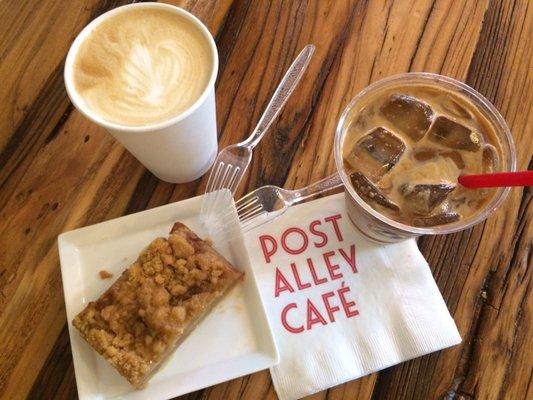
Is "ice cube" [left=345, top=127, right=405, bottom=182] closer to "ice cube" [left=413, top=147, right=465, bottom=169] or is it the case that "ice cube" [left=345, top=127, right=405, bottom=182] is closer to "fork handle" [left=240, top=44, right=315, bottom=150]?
"ice cube" [left=413, top=147, right=465, bottom=169]

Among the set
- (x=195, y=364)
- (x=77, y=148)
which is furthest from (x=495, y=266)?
(x=77, y=148)

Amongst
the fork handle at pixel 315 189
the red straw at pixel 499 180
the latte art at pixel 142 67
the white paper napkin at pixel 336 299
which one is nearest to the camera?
the red straw at pixel 499 180

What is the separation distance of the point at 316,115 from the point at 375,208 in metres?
0.38

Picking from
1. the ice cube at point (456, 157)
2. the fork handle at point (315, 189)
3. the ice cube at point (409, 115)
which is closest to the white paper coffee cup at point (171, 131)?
the fork handle at point (315, 189)

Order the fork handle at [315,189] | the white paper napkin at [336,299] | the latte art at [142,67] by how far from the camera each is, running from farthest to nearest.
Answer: the fork handle at [315,189] → the white paper napkin at [336,299] → the latte art at [142,67]

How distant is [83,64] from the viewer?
0.86 metres

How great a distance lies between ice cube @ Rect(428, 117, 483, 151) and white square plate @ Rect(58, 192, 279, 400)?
1.52 ft

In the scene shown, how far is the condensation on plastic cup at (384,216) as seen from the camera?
85cm

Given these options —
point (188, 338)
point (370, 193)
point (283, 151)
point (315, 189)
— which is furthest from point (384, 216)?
point (188, 338)

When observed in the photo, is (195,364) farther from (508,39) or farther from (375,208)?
(508,39)

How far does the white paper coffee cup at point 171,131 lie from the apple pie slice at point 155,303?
152mm

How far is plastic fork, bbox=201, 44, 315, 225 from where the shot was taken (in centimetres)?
106

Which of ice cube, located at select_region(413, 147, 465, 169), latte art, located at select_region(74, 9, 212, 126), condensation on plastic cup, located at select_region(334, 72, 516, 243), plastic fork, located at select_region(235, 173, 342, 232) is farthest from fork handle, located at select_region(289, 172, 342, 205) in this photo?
latte art, located at select_region(74, 9, 212, 126)

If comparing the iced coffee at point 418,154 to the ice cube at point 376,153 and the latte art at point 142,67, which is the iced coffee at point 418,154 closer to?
the ice cube at point 376,153
